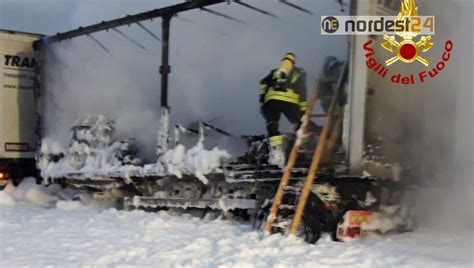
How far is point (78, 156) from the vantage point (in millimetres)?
9539

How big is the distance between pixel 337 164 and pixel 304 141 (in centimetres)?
61

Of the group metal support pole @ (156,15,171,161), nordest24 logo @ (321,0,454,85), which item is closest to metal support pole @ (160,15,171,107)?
metal support pole @ (156,15,171,161)

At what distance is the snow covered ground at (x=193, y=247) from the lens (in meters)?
5.11

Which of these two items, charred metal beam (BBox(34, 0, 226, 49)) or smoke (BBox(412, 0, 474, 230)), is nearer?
smoke (BBox(412, 0, 474, 230))

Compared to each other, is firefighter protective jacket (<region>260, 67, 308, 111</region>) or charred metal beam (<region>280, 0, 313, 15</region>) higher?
charred metal beam (<region>280, 0, 313, 15</region>)

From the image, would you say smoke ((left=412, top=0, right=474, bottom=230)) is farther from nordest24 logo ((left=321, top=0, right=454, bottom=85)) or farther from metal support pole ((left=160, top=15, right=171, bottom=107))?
metal support pole ((left=160, top=15, right=171, bottom=107))

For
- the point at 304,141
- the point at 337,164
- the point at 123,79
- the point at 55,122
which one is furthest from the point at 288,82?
the point at 55,122

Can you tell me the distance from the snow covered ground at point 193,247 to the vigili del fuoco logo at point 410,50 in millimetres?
1810

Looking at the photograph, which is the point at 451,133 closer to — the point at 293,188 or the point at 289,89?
the point at 289,89

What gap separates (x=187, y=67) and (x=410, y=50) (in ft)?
13.5

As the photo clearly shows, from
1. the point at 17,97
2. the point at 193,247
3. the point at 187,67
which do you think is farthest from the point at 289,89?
the point at 17,97

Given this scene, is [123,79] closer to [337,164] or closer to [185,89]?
[185,89]

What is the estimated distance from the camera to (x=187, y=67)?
9.69 m

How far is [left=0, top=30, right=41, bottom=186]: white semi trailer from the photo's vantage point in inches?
430
